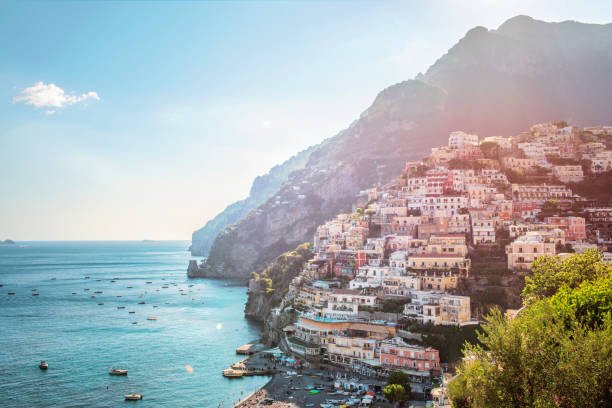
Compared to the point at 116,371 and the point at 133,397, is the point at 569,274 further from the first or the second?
the point at 116,371

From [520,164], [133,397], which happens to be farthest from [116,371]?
[520,164]

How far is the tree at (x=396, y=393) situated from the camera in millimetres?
44188

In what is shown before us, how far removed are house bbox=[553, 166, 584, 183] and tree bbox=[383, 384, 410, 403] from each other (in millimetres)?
59199

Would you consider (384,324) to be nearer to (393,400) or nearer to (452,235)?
(393,400)

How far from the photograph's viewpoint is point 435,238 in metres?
68.0

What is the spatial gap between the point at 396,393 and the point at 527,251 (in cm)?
2789

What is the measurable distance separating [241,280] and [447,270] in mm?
107727

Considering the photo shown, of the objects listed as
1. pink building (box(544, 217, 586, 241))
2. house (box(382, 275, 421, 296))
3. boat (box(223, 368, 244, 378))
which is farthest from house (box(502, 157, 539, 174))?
boat (box(223, 368, 244, 378))

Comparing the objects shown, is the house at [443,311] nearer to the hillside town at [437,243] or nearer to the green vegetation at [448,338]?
the hillside town at [437,243]

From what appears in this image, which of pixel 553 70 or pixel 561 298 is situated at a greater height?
pixel 553 70

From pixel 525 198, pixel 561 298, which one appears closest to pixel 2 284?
pixel 525 198

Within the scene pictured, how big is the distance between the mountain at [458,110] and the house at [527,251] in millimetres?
94903

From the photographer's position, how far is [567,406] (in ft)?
57.2

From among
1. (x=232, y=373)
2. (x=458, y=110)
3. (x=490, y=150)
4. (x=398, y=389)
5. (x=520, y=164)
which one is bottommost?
(x=232, y=373)
